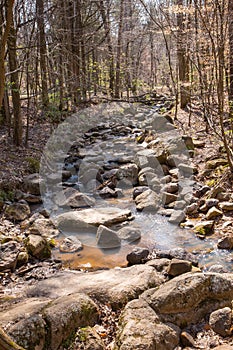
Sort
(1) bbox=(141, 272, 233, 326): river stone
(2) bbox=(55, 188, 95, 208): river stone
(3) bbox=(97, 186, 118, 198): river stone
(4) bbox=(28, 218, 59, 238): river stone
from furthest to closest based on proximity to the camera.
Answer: (3) bbox=(97, 186, 118, 198): river stone < (2) bbox=(55, 188, 95, 208): river stone < (4) bbox=(28, 218, 59, 238): river stone < (1) bbox=(141, 272, 233, 326): river stone

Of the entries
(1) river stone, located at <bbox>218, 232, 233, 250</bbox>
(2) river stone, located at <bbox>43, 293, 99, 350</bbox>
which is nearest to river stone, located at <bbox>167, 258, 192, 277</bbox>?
(1) river stone, located at <bbox>218, 232, 233, 250</bbox>

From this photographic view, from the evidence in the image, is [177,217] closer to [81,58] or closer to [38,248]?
[38,248]

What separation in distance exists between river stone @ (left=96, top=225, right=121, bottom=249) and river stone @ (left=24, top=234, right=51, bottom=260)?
89 centimetres

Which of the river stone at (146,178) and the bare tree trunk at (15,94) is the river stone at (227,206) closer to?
the river stone at (146,178)

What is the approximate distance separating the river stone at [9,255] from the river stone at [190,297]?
221 cm

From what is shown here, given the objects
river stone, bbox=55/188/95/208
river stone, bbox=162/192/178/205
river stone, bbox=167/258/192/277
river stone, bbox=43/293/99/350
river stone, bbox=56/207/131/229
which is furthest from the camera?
river stone, bbox=55/188/95/208

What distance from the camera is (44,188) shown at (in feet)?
26.2

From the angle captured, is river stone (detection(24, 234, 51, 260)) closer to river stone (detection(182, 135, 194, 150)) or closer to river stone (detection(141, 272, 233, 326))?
river stone (detection(141, 272, 233, 326))

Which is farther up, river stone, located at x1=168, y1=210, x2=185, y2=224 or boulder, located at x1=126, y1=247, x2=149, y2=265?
river stone, located at x1=168, y1=210, x2=185, y2=224

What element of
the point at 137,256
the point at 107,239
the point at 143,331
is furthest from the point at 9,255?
the point at 143,331

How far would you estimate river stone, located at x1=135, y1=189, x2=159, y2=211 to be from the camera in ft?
22.7

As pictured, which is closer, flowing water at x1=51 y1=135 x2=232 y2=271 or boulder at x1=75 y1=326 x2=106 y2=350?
boulder at x1=75 y1=326 x2=106 y2=350

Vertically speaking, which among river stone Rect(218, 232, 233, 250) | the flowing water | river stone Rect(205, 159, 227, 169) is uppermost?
river stone Rect(205, 159, 227, 169)

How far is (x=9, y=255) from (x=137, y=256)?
1873mm
